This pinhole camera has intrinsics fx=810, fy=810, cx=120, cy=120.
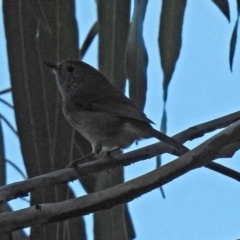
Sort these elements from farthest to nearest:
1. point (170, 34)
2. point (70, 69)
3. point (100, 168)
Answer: point (70, 69)
point (170, 34)
point (100, 168)

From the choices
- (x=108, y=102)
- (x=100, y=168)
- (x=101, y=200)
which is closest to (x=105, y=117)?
(x=108, y=102)

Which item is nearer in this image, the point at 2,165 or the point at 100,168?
the point at 100,168

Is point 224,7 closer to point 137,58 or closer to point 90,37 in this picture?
point 137,58

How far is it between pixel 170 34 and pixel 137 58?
0.12 m

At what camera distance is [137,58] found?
2121 mm

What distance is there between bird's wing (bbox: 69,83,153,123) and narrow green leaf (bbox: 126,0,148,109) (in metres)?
0.12

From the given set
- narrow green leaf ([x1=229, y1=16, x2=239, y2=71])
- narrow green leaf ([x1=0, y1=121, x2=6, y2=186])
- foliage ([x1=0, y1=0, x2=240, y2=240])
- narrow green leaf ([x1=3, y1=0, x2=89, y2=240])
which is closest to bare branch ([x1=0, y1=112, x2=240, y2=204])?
foliage ([x1=0, y1=0, x2=240, y2=240])

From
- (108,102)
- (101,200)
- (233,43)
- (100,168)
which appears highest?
(108,102)

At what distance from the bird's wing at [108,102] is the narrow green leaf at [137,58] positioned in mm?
121

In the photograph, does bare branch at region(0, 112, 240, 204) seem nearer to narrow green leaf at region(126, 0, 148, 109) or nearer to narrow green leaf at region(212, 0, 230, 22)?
narrow green leaf at region(126, 0, 148, 109)

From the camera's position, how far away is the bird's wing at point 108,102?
2.30 meters

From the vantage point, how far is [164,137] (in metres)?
1.97

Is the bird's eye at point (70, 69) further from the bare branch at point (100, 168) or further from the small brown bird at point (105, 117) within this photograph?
the bare branch at point (100, 168)

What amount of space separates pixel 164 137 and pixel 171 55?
0.85ft
